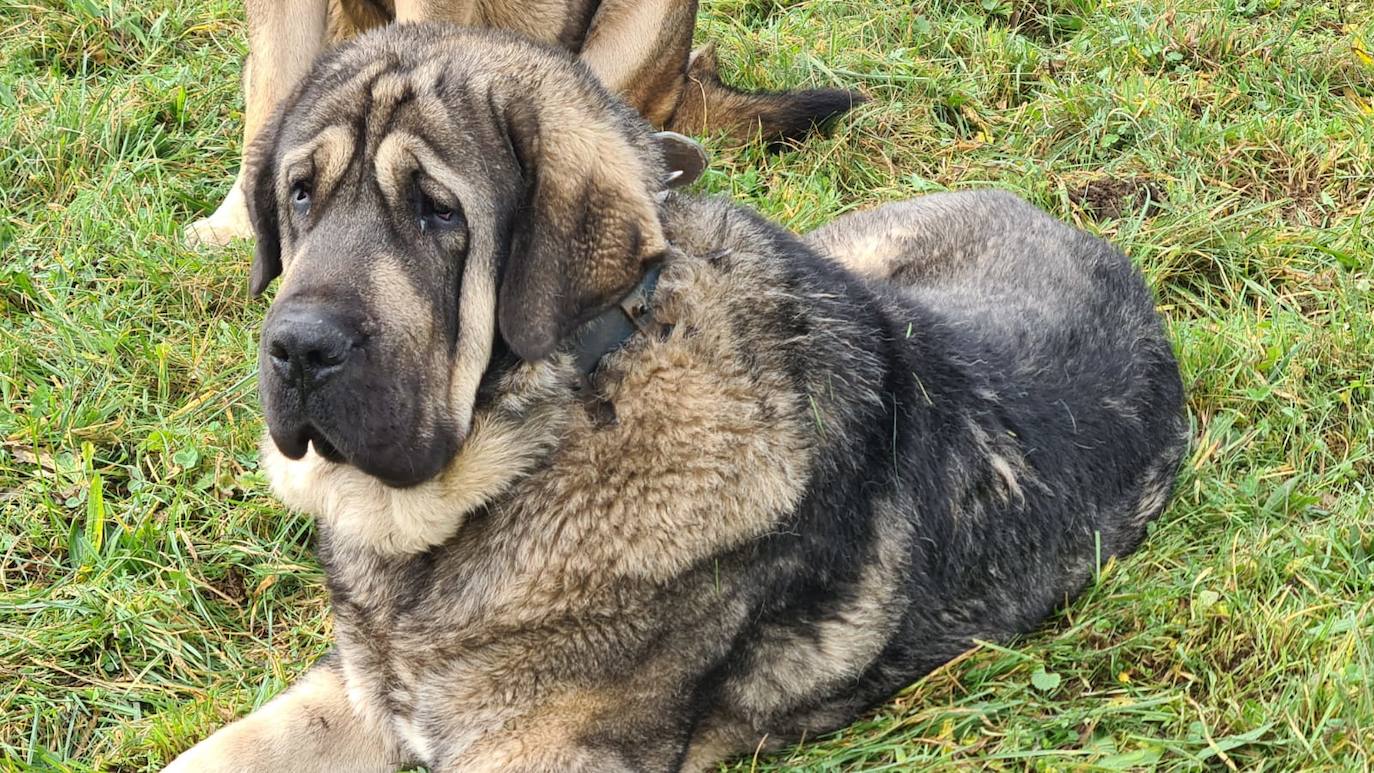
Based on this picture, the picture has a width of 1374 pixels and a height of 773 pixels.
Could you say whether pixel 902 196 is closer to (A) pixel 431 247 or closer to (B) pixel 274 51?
(B) pixel 274 51

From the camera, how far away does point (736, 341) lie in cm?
369

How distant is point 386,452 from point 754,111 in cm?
371

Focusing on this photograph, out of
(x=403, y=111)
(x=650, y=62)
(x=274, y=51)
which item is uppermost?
(x=403, y=111)

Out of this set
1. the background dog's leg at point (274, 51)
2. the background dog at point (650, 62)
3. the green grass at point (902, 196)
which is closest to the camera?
the green grass at point (902, 196)

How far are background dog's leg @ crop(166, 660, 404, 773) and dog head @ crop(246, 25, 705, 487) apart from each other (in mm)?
831

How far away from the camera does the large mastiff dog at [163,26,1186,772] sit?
3.40 m

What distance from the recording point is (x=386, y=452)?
3414 mm

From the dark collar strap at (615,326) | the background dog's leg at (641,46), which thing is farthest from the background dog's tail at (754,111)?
the dark collar strap at (615,326)

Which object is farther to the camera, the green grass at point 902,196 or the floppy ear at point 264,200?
the green grass at point 902,196

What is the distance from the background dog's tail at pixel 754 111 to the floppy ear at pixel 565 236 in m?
3.26

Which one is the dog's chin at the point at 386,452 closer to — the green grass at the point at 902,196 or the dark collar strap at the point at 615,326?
the dark collar strap at the point at 615,326

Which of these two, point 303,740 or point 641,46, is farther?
point 641,46

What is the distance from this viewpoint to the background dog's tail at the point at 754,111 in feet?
21.9

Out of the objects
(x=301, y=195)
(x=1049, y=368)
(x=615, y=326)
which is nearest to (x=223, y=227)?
(x=301, y=195)
